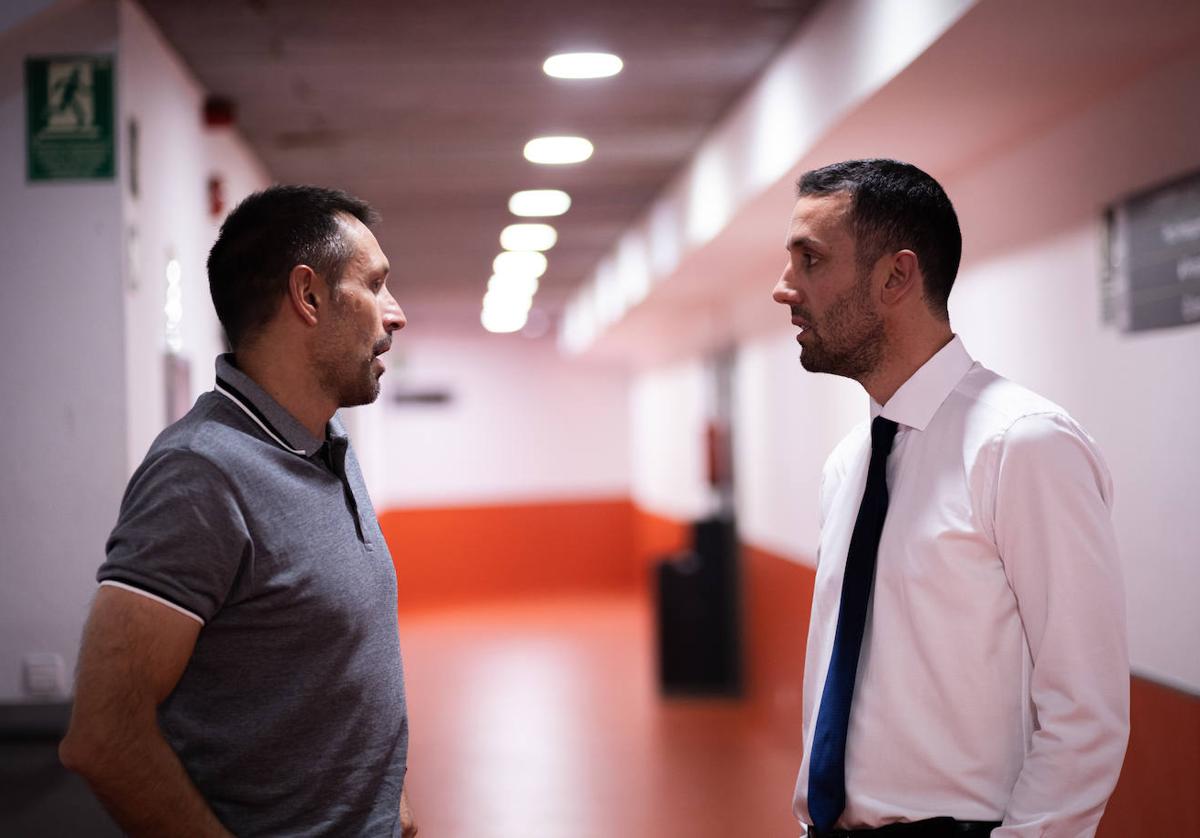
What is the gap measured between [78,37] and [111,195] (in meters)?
0.43

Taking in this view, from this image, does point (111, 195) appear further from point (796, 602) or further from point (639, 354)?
point (639, 354)

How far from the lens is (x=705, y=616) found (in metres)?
8.27

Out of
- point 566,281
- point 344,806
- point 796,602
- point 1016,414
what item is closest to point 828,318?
point 1016,414

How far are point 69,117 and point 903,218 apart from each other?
7.98 feet

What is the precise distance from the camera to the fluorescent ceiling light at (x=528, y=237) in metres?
7.65

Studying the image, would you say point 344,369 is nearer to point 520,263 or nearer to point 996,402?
point 996,402

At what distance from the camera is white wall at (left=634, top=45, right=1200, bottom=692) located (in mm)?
3057

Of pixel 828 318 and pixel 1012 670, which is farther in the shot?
pixel 828 318

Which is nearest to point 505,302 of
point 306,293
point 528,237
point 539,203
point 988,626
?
point 528,237

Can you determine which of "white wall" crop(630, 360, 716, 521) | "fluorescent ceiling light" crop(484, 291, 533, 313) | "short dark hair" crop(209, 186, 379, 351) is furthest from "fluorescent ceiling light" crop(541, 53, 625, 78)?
"fluorescent ceiling light" crop(484, 291, 533, 313)

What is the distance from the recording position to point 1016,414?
1.69 meters

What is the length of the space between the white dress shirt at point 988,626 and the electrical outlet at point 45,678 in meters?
2.14

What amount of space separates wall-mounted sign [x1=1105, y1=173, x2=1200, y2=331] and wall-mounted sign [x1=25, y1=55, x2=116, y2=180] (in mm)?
2772

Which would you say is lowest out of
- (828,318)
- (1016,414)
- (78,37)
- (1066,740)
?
(1066,740)
